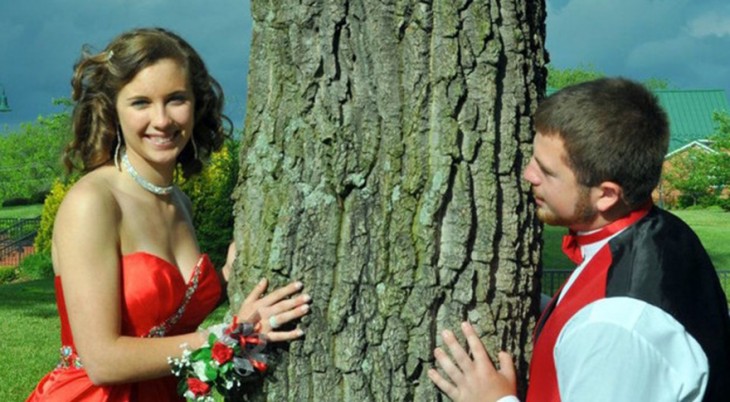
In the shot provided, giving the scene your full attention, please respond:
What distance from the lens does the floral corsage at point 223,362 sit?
3.30 meters

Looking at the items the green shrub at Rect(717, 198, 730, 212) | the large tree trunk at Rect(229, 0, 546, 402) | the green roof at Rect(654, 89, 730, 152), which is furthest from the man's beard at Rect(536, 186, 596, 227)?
the green roof at Rect(654, 89, 730, 152)

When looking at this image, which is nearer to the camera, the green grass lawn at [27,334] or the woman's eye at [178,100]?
the woman's eye at [178,100]

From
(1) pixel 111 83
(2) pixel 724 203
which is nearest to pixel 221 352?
(1) pixel 111 83

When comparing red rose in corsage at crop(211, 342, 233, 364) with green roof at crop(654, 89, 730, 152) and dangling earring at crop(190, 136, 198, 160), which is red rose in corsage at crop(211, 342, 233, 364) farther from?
green roof at crop(654, 89, 730, 152)

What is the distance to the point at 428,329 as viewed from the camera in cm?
323

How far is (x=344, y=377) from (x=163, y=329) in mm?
770

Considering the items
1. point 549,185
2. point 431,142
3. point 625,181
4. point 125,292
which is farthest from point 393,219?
point 125,292

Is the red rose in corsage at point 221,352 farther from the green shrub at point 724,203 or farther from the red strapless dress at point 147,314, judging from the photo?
the green shrub at point 724,203

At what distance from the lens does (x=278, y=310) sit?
3.28 metres

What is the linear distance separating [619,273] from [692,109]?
5136 centimetres

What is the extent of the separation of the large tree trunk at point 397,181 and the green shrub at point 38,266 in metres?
21.7

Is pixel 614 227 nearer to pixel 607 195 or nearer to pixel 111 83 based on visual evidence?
pixel 607 195

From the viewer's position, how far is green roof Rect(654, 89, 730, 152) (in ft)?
165

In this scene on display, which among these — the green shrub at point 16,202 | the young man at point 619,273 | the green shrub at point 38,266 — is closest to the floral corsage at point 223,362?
the young man at point 619,273
